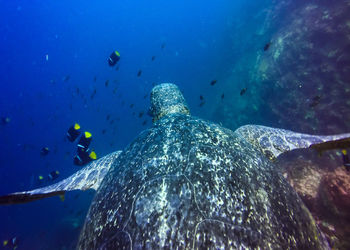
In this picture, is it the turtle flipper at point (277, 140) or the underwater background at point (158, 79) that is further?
the underwater background at point (158, 79)

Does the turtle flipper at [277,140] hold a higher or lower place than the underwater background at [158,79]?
lower

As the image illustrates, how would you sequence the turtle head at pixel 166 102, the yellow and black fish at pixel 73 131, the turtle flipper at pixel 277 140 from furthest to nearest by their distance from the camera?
1. the yellow and black fish at pixel 73 131
2. the turtle head at pixel 166 102
3. the turtle flipper at pixel 277 140

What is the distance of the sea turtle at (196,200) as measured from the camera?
1.74m

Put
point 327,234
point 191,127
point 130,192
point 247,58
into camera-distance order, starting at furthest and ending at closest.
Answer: point 247,58, point 327,234, point 191,127, point 130,192

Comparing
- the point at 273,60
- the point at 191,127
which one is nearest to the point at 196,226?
the point at 191,127

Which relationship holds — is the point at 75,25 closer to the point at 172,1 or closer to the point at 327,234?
the point at 172,1

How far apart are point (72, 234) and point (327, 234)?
15.9m

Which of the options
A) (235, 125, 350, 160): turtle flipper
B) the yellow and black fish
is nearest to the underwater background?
(235, 125, 350, 160): turtle flipper

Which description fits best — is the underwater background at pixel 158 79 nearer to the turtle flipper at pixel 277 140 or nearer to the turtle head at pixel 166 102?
the turtle flipper at pixel 277 140

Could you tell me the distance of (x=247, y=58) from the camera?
859 inches

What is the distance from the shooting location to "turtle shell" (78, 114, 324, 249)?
5.74ft

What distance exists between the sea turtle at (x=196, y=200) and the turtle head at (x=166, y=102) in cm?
215

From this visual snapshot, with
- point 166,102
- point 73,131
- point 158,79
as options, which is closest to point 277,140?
point 166,102

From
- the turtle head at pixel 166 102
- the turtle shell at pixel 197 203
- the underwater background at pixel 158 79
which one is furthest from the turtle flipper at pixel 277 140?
the underwater background at pixel 158 79
